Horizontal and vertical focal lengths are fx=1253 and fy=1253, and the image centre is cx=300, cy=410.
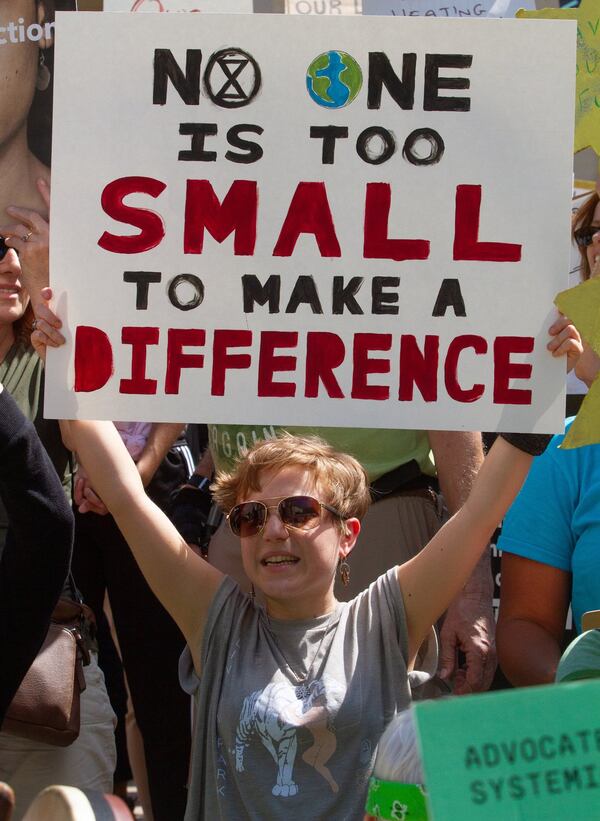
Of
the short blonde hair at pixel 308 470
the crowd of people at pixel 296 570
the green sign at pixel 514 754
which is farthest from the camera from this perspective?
the short blonde hair at pixel 308 470

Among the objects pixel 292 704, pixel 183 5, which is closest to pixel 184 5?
pixel 183 5

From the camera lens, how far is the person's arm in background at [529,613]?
249 centimetres

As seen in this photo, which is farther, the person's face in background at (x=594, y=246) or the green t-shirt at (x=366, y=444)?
the green t-shirt at (x=366, y=444)

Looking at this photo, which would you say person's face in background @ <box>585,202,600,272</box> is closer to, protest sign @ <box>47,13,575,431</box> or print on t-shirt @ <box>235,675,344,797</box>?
protest sign @ <box>47,13,575,431</box>

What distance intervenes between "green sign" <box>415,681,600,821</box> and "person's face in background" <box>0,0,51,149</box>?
225 cm

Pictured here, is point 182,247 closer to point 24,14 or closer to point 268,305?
point 268,305

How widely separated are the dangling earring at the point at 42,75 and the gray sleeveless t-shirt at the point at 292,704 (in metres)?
1.40

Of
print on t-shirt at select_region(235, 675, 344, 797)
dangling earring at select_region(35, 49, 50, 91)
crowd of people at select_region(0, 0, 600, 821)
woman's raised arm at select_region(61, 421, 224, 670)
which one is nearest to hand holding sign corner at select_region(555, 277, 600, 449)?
crowd of people at select_region(0, 0, 600, 821)

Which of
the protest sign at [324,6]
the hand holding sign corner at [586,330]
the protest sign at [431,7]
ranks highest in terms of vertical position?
the protest sign at [431,7]

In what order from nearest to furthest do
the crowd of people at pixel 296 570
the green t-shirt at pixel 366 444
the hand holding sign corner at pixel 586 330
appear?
1. the hand holding sign corner at pixel 586 330
2. the crowd of people at pixel 296 570
3. the green t-shirt at pixel 366 444

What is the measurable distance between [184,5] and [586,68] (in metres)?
1.18

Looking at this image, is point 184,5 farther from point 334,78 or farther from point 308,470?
point 308,470

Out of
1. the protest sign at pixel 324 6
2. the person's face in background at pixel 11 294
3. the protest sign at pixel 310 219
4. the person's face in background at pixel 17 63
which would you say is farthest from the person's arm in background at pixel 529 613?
the protest sign at pixel 324 6

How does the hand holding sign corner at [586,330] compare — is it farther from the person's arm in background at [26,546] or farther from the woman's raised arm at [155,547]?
the person's arm in background at [26,546]
